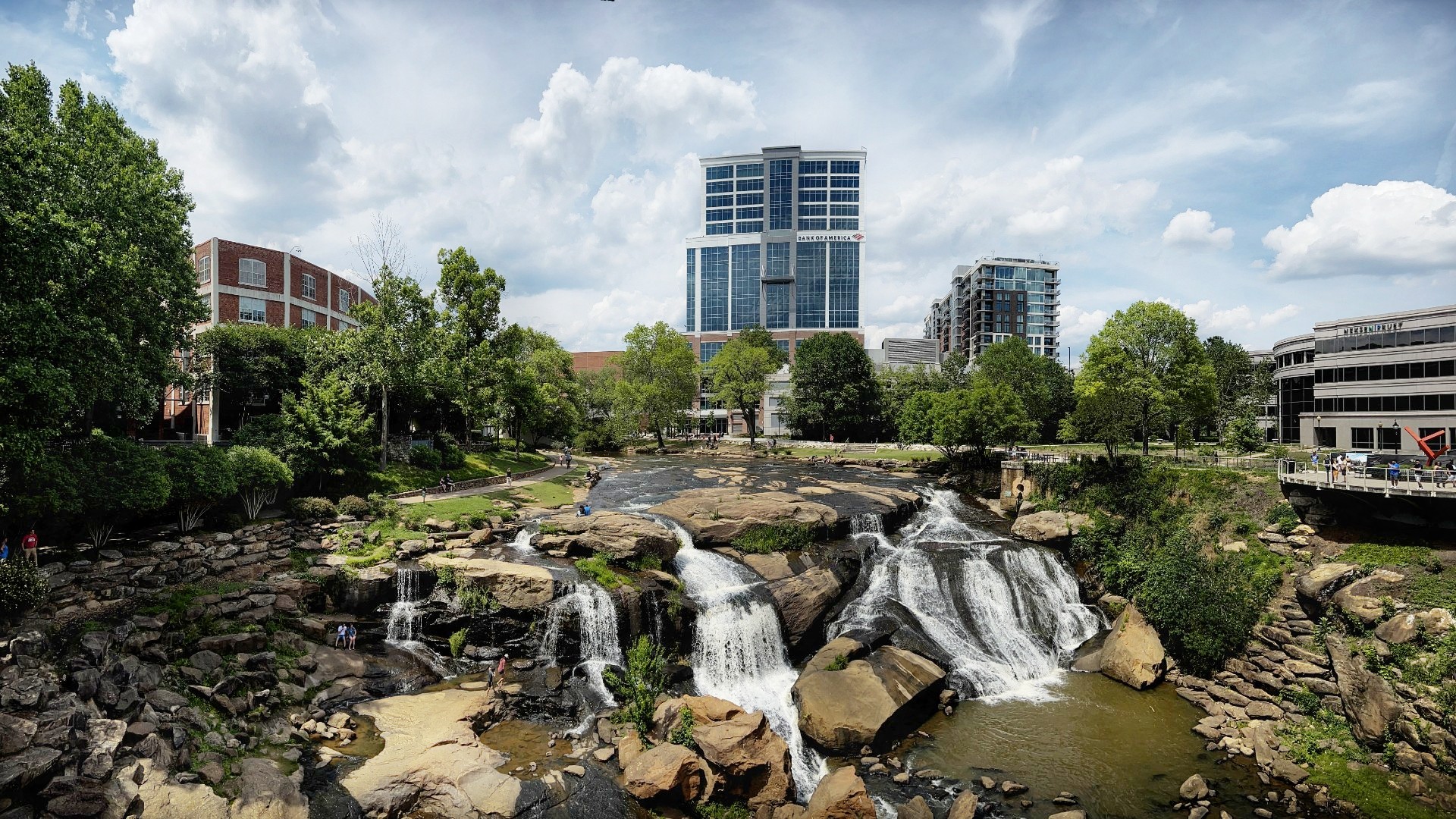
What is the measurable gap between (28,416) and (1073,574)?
135 feet

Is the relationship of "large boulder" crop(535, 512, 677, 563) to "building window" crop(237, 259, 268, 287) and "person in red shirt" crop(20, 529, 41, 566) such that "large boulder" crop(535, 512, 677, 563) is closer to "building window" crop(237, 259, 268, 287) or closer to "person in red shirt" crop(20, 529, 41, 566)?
"person in red shirt" crop(20, 529, 41, 566)

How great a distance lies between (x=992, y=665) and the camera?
24172 millimetres

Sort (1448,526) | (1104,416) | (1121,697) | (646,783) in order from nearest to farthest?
(646,783) → (1121,697) → (1448,526) → (1104,416)

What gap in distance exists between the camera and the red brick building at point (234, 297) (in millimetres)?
47562

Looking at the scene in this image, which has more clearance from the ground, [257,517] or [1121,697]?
[257,517]

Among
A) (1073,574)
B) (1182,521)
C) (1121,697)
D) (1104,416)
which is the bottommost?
(1121,697)

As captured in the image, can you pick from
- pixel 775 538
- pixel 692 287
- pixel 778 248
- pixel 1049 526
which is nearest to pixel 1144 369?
pixel 1049 526

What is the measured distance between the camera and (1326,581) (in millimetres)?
23594

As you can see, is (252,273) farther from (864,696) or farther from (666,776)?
(864,696)

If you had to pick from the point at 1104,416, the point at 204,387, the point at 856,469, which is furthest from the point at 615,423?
the point at 1104,416

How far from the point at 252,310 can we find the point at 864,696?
55.6 metres

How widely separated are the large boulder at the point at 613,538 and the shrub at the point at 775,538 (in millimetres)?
3640

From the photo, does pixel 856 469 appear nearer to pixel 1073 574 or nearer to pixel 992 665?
pixel 1073 574

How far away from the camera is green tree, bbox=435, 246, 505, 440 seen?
1937 inches
